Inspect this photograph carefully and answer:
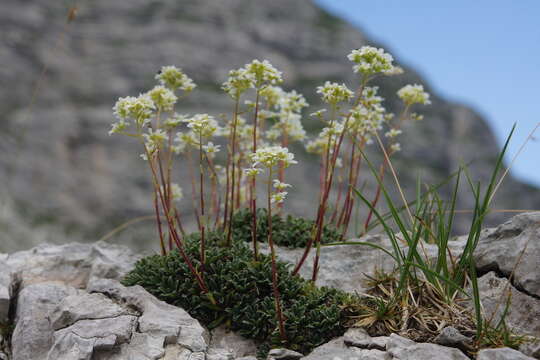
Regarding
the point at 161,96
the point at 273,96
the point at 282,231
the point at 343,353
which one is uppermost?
the point at 273,96

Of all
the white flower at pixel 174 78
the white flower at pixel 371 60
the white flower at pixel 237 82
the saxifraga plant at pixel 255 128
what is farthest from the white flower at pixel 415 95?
the white flower at pixel 174 78

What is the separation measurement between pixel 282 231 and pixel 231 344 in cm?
176

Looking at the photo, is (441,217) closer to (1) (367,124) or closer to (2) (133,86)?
(1) (367,124)

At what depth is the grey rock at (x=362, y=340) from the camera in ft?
12.5

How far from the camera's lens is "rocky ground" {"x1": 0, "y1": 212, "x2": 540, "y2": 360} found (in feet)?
12.2

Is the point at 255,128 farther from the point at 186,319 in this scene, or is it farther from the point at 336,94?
the point at 186,319

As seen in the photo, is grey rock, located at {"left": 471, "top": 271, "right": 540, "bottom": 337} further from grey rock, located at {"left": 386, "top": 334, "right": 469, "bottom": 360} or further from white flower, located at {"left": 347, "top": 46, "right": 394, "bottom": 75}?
white flower, located at {"left": 347, "top": 46, "right": 394, "bottom": 75}

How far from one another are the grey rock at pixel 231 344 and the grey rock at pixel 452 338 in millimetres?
1549

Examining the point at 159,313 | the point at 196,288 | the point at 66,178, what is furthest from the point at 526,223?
the point at 66,178

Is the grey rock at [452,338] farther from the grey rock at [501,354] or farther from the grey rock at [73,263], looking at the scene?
the grey rock at [73,263]

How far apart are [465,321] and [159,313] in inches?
102

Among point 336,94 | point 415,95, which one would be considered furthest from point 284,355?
point 415,95

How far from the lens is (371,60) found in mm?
4297

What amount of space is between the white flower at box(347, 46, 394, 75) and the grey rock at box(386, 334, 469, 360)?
2266 mm
